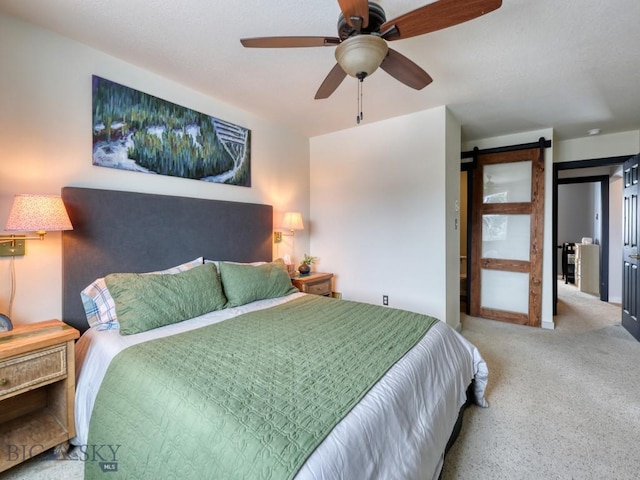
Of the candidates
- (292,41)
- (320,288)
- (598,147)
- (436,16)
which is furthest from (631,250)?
(292,41)

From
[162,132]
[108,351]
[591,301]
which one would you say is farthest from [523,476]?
[591,301]

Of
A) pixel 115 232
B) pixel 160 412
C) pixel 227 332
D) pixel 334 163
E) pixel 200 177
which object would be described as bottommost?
pixel 160 412

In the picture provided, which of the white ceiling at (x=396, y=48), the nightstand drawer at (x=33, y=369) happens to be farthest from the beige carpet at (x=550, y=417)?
the white ceiling at (x=396, y=48)

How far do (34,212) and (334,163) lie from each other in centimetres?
298

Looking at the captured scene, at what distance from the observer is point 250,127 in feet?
10.5

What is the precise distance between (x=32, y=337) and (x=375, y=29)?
234 centimetres

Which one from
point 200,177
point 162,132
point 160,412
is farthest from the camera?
point 200,177

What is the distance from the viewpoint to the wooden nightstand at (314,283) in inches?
125

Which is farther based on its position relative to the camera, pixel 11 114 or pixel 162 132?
pixel 162 132

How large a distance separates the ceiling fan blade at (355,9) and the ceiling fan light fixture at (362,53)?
0.23 feet

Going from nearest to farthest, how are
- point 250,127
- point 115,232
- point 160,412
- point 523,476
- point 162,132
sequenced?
point 160,412
point 523,476
point 115,232
point 162,132
point 250,127

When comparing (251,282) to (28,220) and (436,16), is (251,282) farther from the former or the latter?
(436,16)

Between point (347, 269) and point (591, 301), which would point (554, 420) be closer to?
point (347, 269)

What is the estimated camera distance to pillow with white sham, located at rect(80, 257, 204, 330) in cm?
187
